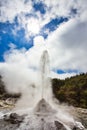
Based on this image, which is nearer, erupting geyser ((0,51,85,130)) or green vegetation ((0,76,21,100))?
erupting geyser ((0,51,85,130))

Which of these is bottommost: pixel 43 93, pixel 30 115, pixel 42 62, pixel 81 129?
pixel 81 129

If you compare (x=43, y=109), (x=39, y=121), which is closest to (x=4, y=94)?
(x=43, y=109)

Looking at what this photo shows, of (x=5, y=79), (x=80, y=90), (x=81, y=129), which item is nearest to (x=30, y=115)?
(x=81, y=129)

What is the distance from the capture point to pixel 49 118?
19.9m

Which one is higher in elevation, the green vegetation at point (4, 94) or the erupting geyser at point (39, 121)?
the green vegetation at point (4, 94)

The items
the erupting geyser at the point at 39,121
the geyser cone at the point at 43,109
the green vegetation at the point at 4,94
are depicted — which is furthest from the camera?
the green vegetation at the point at 4,94

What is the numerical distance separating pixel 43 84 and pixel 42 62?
2756mm

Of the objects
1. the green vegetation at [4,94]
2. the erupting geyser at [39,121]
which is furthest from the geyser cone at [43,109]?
the green vegetation at [4,94]

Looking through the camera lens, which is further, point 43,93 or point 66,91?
point 66,91

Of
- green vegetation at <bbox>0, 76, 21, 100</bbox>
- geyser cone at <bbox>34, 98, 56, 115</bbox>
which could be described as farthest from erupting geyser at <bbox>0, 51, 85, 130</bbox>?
green vegetation at <bbox>0, 76, 21, 100</bbox>

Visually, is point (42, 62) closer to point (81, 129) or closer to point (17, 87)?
point (81, 129)

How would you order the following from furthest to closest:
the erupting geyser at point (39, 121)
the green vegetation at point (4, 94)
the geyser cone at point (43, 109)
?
the green vegetation at point (4, 94)
the geyser cone at point (43, 109)
the erupting geyser at point (39, 121)

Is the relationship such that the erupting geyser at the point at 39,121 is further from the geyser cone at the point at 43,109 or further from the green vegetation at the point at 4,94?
the green vegetation at the point at 4,94

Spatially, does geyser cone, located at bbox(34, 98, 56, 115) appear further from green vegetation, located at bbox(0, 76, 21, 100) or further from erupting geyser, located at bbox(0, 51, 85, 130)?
green vegetation, located at bbox(0, 76, 21, 100)
